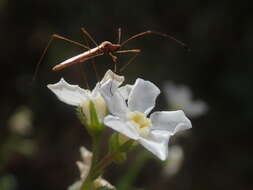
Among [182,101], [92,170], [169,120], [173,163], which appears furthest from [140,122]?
[182,101]

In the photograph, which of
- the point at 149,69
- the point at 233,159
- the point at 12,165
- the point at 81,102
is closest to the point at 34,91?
the point at 12,165

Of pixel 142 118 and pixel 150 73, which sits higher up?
pixel 142 118

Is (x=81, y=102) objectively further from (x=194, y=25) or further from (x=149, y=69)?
(x=194, y=25)

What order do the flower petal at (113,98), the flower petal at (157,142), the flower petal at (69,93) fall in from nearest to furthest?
the flower petal at (157,142), the flower petal at (113,98), the flower petal at (69,93)

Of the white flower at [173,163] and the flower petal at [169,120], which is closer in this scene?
the flower petal at [169,120]

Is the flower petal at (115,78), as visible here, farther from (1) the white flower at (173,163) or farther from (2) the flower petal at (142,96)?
(1) the white flower at (173,163)

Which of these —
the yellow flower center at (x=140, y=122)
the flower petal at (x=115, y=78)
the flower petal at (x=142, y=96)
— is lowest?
the yellow flower center at (x=140, y=122)

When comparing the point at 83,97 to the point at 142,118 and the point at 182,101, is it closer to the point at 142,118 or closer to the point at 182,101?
the point at 142,118

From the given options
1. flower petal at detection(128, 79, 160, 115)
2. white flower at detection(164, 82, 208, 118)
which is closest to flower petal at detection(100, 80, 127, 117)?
flower petal at detection(128, 79, 160, 115)

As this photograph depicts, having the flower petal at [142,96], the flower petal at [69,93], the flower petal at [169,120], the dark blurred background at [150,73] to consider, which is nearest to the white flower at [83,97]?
the flower petal at [69,93]
